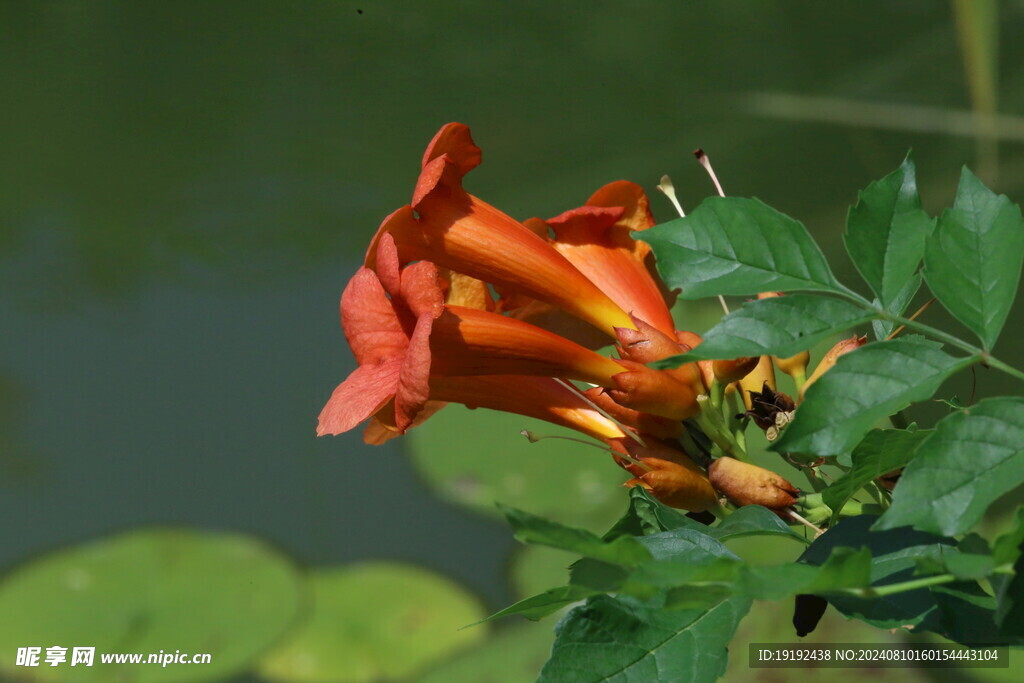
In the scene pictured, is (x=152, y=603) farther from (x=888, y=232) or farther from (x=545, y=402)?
(x=888, y=232)

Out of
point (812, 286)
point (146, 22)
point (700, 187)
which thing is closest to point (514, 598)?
point (700, 187)

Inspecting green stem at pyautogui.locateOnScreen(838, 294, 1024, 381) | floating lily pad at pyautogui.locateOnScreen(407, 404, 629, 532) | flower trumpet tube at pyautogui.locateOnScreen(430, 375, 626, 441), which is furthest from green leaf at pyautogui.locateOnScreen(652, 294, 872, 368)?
floating lily pad at pyautogui.locateOnScreen(407, 404, 629, 532)

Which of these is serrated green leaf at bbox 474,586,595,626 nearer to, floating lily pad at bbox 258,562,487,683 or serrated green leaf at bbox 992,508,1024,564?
serrated green leaf at bbox 992,508,1024,564

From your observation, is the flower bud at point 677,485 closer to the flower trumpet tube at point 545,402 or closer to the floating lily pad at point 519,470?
the flower trumpet tube at point 545,402

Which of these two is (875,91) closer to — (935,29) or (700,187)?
(935,29)

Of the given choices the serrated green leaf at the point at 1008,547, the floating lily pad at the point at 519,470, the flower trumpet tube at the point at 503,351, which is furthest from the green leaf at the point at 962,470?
the floating lily pad at the point at 519,470

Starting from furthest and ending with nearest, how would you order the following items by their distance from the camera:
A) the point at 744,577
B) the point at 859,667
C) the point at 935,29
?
the point at 935,29 < the point at 859,667 < the point at 744,577
